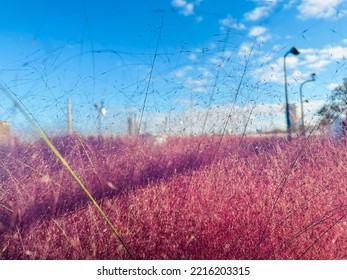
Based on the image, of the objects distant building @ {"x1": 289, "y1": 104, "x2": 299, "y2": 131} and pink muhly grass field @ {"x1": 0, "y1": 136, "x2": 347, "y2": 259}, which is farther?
distant building @ {"x1": 289, "y1": 104, "x2": 299, "y2": 131}

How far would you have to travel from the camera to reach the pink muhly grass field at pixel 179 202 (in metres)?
1.35

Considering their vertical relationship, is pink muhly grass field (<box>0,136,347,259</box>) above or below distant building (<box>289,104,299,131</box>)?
below

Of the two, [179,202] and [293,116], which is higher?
[293,116]

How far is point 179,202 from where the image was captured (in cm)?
160

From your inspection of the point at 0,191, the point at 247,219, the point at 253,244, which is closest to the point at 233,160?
the point at 247,219

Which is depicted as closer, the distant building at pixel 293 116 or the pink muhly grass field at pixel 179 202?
the pink muhly grass field at pixel 179 202

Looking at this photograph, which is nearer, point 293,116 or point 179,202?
point 179,202

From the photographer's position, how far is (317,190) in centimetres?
169

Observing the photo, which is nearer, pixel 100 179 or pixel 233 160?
pixel 100 179

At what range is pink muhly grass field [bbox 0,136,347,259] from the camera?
1349 millimetres

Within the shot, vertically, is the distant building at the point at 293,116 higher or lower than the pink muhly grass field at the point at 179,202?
higher
